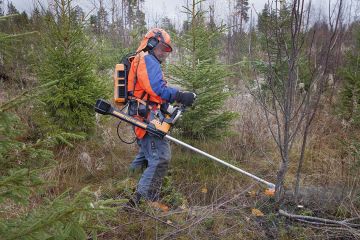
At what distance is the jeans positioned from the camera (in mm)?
4320

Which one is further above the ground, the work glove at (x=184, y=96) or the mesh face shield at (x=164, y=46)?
the mesh face shield at (x=164, y=46)

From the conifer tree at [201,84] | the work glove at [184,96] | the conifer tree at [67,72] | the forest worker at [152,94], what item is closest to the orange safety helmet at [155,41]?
the forest worker at [152,94]

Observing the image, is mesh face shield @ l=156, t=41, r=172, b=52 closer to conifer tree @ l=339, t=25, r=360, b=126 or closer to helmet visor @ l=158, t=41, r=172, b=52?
helmet visor @ l=158, t=41, r=172, b=52

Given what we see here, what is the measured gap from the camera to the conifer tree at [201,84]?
5.36 metres

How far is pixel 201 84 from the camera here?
541 cm

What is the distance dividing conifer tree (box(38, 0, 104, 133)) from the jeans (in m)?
1.50

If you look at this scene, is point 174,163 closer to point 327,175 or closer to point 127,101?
point 127,101

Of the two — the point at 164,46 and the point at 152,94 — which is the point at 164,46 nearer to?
the point at 164,46

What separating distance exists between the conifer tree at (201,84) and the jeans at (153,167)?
112 cm

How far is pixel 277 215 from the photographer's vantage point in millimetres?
4004

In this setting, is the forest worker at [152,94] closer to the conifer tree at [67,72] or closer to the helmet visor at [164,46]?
the helmet visor at [164,46]

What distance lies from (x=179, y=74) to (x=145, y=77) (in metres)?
1.39

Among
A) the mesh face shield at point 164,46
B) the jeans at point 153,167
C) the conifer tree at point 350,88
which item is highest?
the mesh face shield at point 164,46

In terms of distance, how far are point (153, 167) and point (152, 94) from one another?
0.89 meters
